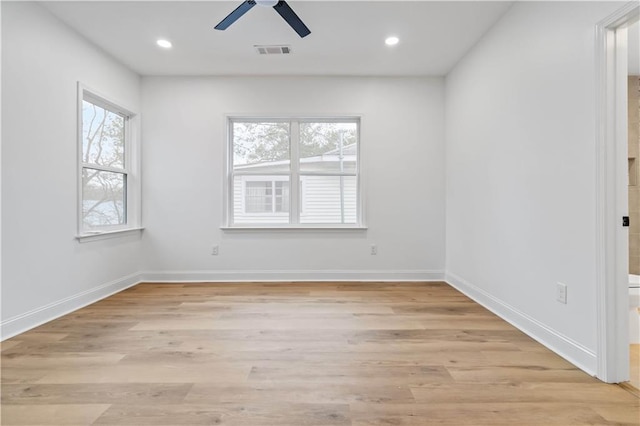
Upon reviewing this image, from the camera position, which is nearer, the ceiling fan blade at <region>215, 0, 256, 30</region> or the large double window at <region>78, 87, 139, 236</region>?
the ceiling fan blade at <region>215, 0, 256, 30</region>

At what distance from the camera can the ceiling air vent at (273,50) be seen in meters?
3.24

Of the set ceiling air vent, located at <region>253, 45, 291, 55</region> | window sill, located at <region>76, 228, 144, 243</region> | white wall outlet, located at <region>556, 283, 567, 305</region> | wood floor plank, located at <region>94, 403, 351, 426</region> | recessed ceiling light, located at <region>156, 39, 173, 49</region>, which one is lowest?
wood floor plank, located at <region>94, 403, 351, 426</region>

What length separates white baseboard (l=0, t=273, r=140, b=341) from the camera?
2.32 meters

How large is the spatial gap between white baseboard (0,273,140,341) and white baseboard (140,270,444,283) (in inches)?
18.0

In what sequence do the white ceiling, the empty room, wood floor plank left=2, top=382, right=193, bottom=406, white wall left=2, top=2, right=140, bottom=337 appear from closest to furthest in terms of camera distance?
wood floor plank left=2, top=382, right=193, bottom=406 < the empty room < white wall left=2, top=2, right=140, bottom=337 < the white ceiling

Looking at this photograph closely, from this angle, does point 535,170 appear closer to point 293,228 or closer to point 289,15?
point 289,15

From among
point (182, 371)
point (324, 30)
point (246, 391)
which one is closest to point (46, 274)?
point (182, 371)

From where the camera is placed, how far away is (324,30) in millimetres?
2912

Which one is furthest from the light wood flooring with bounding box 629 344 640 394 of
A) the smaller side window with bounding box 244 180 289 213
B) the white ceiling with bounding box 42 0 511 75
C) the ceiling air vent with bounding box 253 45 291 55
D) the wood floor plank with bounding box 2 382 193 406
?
the ceiling air vent with bounding box 253 45 291 55

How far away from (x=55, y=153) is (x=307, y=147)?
101 inches

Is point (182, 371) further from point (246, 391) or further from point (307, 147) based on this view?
point (307, 147)

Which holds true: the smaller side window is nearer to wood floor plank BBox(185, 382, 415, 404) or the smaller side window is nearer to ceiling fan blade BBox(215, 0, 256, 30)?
ceiling fan blade BBox(215, 0, 256, 30)

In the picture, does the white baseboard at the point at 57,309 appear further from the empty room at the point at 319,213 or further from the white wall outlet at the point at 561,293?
the white wall outlet at the point at 561,293

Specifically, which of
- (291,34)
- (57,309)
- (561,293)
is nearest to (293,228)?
(291,34)
